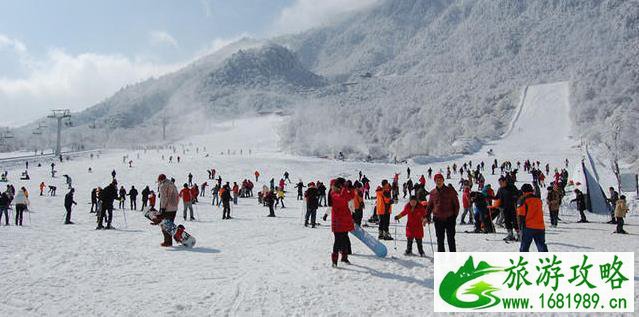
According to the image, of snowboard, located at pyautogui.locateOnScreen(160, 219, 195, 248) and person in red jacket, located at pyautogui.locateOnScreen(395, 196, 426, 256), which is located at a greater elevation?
person in red jacket, located at pyautogui.locateOnScreen(395, 196, 426, 256)

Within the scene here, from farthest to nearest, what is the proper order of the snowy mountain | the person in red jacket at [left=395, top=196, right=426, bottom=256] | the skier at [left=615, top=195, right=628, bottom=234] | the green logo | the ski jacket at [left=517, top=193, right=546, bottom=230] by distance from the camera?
the snowy mountain
the skier at [left=615, top=195, right=628, bottom=234]
the person in red jacket at [left=395, top=196, right=426, bottom=256]
the ski jacket at [left=517, top=193, right=546, bottom=230]
the green logo

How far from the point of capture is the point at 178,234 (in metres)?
10.2

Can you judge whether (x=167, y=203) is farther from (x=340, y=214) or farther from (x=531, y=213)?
(x=531, y=213)

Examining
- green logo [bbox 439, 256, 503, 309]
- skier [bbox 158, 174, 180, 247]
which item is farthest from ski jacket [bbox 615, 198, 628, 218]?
skier [bbox 158, 174, 180, 247]

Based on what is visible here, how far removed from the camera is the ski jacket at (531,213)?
776 cm

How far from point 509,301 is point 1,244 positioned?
1031cm

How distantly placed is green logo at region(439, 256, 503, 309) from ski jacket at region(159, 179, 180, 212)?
632 cm

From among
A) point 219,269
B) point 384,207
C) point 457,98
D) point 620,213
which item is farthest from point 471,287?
point 457,98

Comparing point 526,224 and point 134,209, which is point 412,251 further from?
point 134,209

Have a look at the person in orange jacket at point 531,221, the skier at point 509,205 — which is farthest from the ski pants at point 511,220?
the person in orange jacket at point 531,221

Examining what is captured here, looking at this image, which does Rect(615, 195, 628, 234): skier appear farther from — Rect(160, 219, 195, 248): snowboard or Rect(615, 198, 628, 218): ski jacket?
Rect(160, 219, 195, 248): snowboard

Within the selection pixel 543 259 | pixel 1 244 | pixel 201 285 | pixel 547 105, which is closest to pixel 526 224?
pixel 543 259

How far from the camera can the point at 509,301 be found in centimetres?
588

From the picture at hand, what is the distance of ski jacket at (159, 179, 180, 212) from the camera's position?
33.5ft
